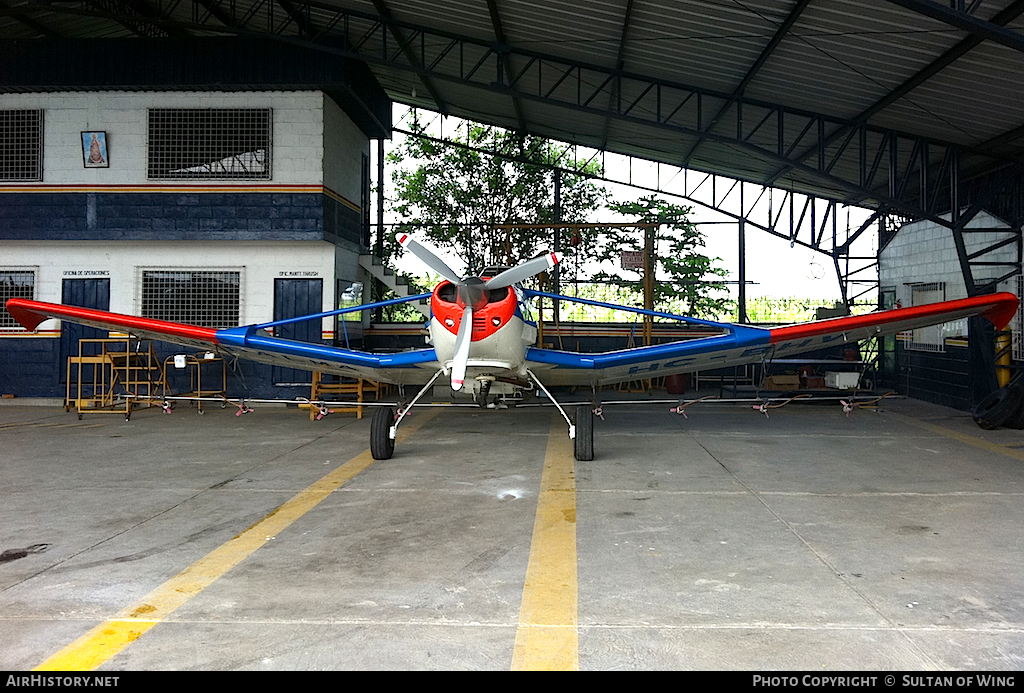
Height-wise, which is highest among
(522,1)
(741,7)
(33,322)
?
(522,1)

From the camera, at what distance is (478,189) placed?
2233 cm

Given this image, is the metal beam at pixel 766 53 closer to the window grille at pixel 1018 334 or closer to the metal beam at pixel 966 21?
the metal beam at pixel 966 21

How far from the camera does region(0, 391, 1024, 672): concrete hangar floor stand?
10.7 feet

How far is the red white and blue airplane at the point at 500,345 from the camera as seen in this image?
7688 millimetres

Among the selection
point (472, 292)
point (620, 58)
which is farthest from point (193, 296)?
point (620, 58)

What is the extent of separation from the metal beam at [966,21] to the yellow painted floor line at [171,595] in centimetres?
736

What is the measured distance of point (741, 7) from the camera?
9.62 meters

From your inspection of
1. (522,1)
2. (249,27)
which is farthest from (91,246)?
(522,1)

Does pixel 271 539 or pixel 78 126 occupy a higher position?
pixel 78 126

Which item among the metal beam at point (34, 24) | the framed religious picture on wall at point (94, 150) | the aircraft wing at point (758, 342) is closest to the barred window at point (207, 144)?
the framed religious picture on wall at point (94, 150)

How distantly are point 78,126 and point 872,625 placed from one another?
53.0 ft

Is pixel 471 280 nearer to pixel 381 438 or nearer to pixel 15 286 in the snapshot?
pixel 381 438

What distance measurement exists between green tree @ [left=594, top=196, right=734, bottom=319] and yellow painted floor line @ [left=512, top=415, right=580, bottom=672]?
14.2 metres
